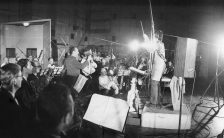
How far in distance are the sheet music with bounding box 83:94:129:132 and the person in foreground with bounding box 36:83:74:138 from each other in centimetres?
165

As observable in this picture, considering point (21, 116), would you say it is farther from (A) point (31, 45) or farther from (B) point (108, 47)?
(B) point (108, 47)

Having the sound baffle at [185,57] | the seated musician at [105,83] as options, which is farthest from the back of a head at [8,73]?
the seated musician at [105,83]

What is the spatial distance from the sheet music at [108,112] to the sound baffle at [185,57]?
2211 millimetres

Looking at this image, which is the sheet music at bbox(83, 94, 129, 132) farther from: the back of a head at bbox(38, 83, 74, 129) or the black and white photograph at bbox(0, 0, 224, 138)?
the back of a head at bbox(38, 83, 74, 129)

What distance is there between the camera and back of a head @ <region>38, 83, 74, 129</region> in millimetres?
2269

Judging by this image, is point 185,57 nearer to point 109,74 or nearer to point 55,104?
point 55,104

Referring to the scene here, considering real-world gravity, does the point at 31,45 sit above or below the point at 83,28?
below

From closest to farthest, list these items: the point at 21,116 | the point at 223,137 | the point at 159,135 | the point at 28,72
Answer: the point at 21,116, the point at 223,137, the point at 159,135, the point at 28,72

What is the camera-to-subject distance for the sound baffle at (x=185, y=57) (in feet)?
18.4

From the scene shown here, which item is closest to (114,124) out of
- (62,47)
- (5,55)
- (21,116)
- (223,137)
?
(21,116)

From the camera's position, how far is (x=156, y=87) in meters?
6.80

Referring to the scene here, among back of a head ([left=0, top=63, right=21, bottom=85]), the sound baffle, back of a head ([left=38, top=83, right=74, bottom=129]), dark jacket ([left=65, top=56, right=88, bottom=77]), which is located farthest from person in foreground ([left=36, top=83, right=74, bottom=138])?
dark jacket ([left=65, top=56, right=88, bottom=77])

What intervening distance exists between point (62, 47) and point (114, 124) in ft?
70.0

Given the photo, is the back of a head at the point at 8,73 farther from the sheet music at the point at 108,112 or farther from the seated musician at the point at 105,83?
the seated musician at the point at 105,83
